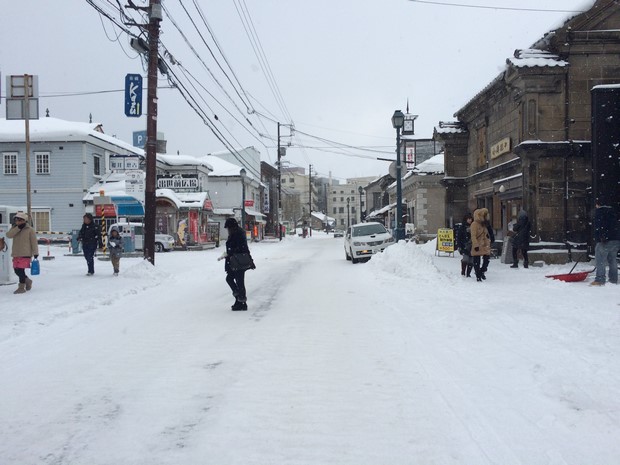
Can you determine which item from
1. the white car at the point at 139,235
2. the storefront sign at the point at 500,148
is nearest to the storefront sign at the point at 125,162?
the white car at the point at 139,235

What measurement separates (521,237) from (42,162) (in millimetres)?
29804

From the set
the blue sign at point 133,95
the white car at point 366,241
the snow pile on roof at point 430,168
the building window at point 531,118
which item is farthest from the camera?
the snow pile on roof at point 430,168

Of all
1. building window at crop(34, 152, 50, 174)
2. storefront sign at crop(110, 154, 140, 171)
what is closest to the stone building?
storefront sign at crop(110, 154, 140, 171)

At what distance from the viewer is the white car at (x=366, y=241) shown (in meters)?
20.5

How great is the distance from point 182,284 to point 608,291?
32.1ft

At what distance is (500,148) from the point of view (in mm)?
18828

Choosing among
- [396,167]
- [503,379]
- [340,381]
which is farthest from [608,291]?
[396,167]

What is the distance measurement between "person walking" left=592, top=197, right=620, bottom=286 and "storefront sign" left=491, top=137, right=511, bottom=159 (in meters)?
8.02

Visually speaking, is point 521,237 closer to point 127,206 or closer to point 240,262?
point 240,262

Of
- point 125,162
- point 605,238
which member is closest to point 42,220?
point 125,162

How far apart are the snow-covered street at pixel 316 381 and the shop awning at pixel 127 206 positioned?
826 inches

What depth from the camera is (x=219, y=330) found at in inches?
289

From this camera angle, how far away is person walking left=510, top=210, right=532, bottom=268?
14531 mm

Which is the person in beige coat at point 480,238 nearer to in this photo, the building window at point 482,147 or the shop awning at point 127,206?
the building window at point 482,147
